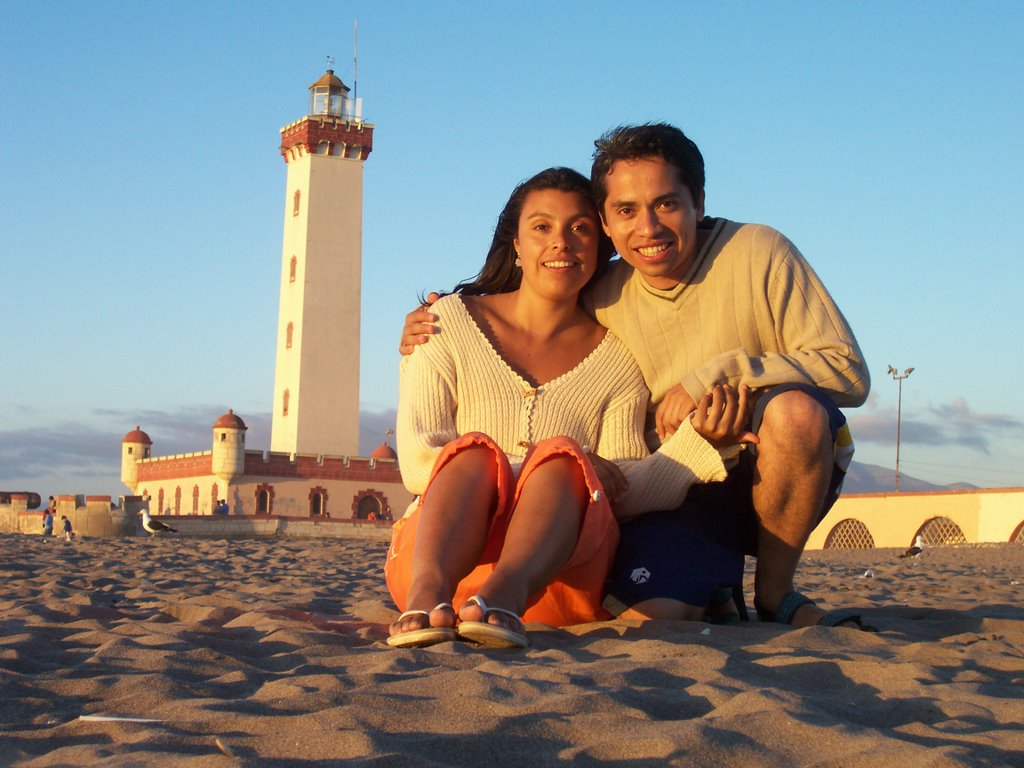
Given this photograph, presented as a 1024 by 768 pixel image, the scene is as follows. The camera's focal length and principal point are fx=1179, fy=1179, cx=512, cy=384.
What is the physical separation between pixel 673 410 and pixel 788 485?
41 cm

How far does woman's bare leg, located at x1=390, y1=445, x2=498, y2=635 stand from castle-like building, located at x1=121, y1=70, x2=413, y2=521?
29.9 metres

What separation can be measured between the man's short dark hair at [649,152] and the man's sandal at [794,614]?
1.31m

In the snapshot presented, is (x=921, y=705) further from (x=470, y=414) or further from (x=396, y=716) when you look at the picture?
(x=470, y=414)

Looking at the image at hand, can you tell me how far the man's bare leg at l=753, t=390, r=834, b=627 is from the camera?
11.2 feet

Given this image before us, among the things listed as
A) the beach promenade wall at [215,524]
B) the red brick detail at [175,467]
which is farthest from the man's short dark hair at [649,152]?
the red brick detail at [175,467]

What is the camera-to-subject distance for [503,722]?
196 cm

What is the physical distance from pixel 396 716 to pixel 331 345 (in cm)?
3143

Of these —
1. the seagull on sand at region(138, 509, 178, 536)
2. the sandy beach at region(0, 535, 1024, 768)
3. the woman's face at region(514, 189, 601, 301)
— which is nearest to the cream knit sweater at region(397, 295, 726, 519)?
the woman's face at region(514, 189, 601, 301)

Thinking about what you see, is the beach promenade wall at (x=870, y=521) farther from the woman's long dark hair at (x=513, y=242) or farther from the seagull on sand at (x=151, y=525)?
the woman's long dark hair at (x=513, y=242)

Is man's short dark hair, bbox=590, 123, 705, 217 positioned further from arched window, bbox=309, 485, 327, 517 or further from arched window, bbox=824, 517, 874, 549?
arched window, bbox=309, 485, 327, 517

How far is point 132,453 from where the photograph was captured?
39.4 meters

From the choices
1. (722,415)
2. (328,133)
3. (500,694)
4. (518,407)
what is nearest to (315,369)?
(328,133)

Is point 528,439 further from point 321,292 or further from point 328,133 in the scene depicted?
point 328,133

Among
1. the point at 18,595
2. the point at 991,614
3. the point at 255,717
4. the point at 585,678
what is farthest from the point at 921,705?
the point at 18,595
